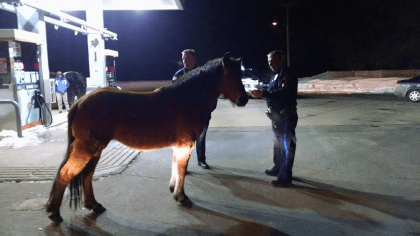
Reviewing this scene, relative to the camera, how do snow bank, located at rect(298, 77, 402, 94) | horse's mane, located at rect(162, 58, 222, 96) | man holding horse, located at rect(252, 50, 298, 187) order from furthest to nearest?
snow bank, located at rect(298, 77, 402, 94), man holding horse, located at rect(252, 50, 298, 187), horse's mane, located at rect(162, 58, 222, 96)

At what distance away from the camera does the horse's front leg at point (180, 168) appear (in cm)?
438

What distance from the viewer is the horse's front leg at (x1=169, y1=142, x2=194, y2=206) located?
438 cm

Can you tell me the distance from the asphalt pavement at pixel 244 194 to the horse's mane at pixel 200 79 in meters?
1.50

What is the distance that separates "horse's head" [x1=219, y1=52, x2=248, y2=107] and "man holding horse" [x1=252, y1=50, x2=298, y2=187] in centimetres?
58

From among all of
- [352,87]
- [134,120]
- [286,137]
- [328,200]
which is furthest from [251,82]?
[134,120]

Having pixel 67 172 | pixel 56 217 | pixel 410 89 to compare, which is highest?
pixel 410 89

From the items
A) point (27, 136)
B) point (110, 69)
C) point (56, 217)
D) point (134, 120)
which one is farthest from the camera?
point (110, 69)

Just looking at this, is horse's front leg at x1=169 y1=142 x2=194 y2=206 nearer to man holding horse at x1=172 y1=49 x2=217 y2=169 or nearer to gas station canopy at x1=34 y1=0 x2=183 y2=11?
man holding horse at x1=172 y1=49 x2=217 y2=169

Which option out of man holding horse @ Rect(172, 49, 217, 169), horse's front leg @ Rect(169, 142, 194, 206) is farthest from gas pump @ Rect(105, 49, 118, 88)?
horse's front leg @ Rect(169, 142, 194, 206)

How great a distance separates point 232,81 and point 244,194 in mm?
1613

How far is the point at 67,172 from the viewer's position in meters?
3.97

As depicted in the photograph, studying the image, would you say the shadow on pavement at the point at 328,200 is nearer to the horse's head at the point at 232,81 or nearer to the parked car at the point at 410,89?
the horse's head at the point at 232,81

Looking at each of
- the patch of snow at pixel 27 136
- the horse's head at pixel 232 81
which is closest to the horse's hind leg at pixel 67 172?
the horse's head at pixel 232 81

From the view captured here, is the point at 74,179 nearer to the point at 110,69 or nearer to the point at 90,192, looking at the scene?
the point at 90,192
